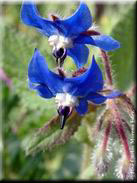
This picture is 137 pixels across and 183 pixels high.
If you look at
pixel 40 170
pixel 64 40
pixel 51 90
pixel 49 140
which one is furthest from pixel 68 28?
pixel 40 170

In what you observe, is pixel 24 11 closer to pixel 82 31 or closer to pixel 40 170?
pixel 82 31

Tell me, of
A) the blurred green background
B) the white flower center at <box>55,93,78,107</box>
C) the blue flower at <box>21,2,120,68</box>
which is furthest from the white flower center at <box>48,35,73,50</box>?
the blurred green background

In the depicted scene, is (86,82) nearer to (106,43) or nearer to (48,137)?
(106,43)

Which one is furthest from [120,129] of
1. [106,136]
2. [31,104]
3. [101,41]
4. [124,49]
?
[124,49]

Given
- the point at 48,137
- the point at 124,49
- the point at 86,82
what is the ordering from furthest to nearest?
the point at 124,49, the point at 48,137, the point at 86,82

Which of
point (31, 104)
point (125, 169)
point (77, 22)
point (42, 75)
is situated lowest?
point (125, 169)

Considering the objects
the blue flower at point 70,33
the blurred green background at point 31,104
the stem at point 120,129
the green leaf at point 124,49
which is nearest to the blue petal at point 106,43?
the blue flower at point 70,33

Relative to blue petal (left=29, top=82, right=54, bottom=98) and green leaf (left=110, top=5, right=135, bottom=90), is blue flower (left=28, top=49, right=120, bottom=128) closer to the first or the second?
blue petal (left=29, top=82, right=54, bottom=98)

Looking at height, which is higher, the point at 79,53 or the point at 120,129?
Result: the point at 79,53
